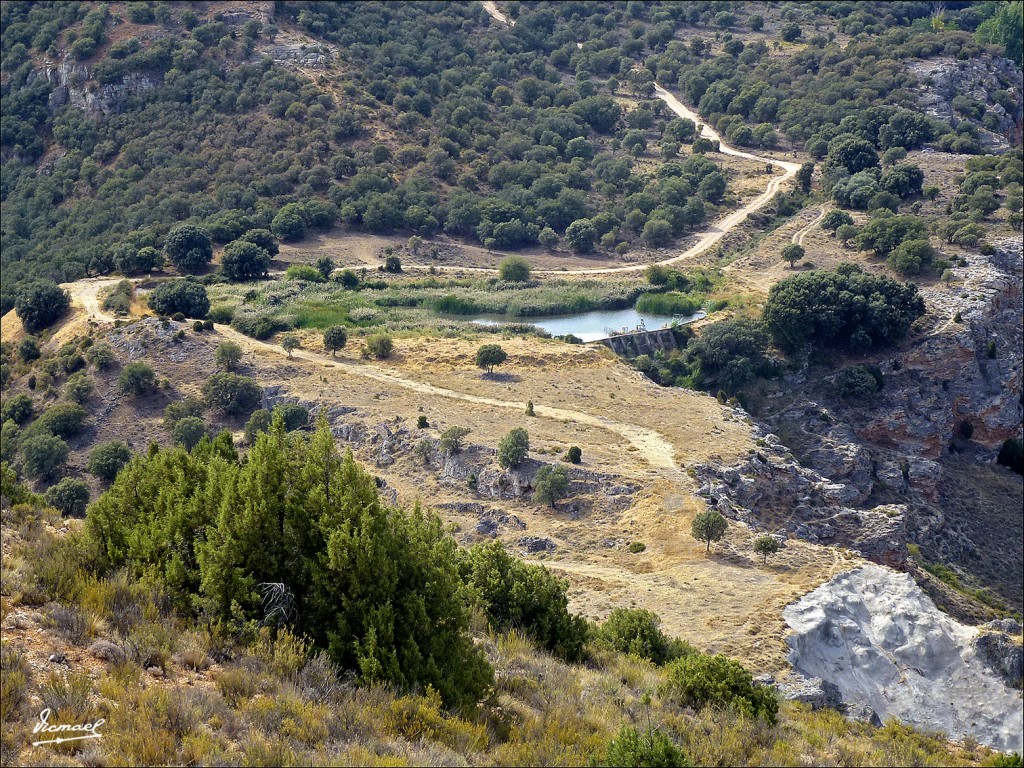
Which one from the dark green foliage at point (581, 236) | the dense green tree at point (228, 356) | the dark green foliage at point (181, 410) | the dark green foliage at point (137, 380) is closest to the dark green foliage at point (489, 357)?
the dense green tree at point (228, 356)

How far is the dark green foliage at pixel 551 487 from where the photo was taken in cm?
3350

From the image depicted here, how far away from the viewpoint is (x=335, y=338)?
4634 centimetres

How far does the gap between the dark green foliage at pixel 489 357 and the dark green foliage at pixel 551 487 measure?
36.3 feet

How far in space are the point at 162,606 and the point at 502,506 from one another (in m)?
21.4

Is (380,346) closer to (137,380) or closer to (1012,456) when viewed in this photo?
(137,380)

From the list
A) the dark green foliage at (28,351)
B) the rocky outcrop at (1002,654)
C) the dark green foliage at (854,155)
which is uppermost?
the dark green foliage at (854,155)

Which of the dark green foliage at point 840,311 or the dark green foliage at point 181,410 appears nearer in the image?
the dark green foliage at point 181,410

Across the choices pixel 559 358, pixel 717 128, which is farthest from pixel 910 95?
pixel 559 358

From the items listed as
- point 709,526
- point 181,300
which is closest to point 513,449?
point 709,526

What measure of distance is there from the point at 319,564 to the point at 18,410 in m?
35.6

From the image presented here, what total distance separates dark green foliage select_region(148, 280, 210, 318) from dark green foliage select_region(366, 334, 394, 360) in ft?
33.7

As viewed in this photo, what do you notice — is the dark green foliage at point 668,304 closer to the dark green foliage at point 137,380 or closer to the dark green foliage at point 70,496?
the dark green foliage at point 137,380

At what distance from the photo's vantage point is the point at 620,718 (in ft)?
46.1
